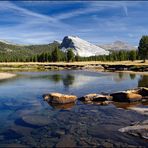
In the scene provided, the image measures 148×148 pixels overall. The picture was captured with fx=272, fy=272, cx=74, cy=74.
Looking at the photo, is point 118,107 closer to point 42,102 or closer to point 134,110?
point 134,110

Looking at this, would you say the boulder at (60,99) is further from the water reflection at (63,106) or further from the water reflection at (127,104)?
the water reflection at (127,104)

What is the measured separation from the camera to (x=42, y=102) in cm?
4209

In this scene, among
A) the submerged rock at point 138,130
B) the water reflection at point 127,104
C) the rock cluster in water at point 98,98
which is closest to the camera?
the submerged rock at point 138,130

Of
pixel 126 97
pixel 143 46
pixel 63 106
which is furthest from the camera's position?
pixel 143 46

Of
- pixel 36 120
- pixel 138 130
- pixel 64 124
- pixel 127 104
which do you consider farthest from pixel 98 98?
pixel 138 130

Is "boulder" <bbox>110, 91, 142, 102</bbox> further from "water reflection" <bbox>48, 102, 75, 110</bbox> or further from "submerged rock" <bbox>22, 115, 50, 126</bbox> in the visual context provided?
"submerged rock" <bbox>22, 115, 50, 126</bbox>

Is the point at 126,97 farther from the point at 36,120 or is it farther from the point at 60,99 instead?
the point at 36,120

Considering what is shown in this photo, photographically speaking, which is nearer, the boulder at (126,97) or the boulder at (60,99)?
the boulder at (60,99)

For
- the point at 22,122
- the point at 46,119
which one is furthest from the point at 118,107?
the point at 22,122

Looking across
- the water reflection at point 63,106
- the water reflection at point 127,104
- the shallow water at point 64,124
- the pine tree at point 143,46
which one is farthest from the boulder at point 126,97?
the pine tree at point 143,46

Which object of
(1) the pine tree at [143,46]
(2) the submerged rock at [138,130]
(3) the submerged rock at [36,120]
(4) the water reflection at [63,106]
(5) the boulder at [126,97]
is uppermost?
(1) the pine tree at [143,46]

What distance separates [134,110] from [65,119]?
10354mm

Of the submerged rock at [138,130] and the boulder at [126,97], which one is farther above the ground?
the boulder at [126,97]

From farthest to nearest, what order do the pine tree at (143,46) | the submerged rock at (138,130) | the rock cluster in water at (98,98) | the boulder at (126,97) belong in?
the pine tree at (143,46) < the boulder at (126,97) < the rock cluster in water at (98,98) < the submerged rock at (138,130)
